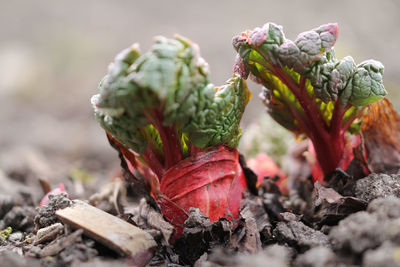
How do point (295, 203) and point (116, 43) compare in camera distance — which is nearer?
point (295, 203)

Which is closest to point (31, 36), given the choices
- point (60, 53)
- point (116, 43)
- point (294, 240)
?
point (60, 53)

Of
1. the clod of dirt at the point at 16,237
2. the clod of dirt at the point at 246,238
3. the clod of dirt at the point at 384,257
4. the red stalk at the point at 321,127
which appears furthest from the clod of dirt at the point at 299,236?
the clod of dirt at the point at 16,237

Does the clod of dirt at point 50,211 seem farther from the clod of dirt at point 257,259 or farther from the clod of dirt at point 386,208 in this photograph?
the clod of dirt at point 386,208

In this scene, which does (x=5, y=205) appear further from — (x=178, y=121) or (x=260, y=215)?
(x=260, y=215)

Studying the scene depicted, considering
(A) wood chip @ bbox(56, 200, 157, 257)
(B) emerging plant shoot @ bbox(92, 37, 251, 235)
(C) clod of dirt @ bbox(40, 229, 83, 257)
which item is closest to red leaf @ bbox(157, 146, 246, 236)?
(B) emerging plant shoot @ bbox(92, 37, 251, 235)

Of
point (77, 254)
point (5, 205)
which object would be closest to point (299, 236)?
point (77, 254)

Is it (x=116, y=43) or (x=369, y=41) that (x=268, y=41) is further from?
(x=116, y=43)
